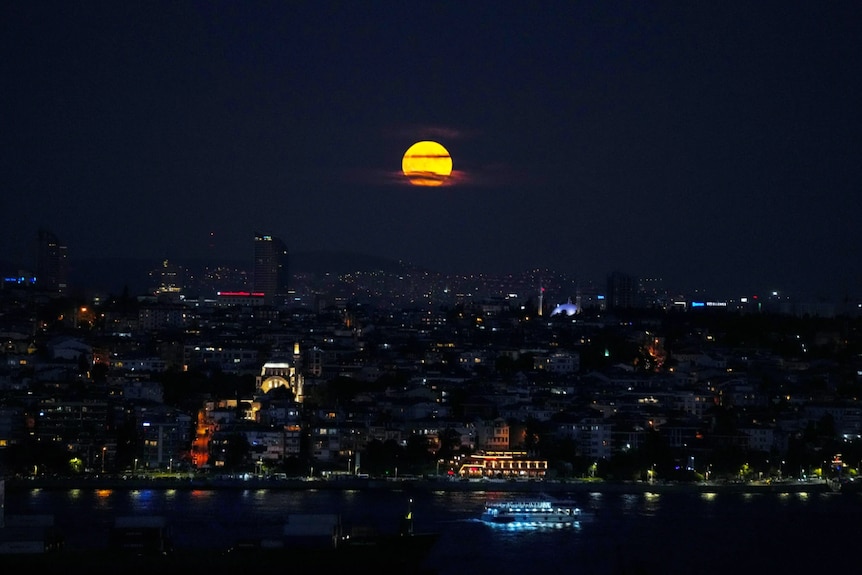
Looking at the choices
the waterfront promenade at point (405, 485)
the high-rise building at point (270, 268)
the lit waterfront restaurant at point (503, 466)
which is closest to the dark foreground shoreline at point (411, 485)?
the waterfront promenade at point (405, 485)

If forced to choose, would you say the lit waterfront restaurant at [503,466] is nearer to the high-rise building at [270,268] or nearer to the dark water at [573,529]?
the dark water at [573,529]

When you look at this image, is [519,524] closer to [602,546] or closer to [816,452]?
[602,546]

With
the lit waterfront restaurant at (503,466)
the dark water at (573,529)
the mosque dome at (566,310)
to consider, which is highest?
the mosque dome at (566,310)

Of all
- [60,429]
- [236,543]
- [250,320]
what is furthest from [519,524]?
[250,320]

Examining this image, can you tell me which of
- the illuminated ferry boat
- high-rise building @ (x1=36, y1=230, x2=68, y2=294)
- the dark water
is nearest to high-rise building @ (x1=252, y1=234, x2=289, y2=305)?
high-rise building @ (x1=36, y1=230, x2=68, y2=294)

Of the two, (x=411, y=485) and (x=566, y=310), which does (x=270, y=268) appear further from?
(x=411, y=485)
